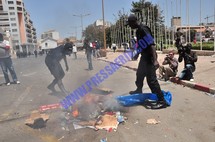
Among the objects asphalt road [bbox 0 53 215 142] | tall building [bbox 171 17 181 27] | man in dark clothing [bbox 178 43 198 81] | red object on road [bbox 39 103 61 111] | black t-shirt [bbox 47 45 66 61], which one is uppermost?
tall building [bbox 171 17 181 27]

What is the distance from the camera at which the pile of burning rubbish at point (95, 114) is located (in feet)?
14.1

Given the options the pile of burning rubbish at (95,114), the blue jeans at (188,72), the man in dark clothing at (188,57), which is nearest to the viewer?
the pile of burning rubbish at (95,114)

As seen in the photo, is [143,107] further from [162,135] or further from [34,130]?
[34,130]

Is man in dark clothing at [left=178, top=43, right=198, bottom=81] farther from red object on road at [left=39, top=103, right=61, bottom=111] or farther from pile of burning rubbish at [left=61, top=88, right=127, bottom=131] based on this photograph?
red object on road at [left=39, top=103, right=61, bottom=111]

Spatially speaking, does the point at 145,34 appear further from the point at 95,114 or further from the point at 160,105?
the point at 95,114

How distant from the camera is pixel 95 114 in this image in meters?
4.59

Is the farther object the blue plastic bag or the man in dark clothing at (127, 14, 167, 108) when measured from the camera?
the blue plastic bag

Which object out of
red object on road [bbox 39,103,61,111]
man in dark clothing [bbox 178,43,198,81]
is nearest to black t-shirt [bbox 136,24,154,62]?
red object on road [bbox 39,103,61,111]

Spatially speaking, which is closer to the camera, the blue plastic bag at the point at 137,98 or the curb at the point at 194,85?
the blue plastic bag at the point at 137,98

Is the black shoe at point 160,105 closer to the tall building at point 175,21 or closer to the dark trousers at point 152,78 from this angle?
the dark trousers at point 152,78

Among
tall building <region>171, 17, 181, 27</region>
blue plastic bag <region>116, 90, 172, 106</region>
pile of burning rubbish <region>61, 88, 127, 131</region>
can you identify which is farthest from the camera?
tall building <region>171, 17, 181, 27</region>

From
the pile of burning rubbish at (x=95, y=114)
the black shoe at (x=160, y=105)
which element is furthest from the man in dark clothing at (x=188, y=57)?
the pile of burning rubbish at (x=95, y=114)

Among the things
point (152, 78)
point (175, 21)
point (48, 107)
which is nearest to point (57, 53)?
point (48, 107)

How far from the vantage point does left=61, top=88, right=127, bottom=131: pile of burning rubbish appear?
4285mm
